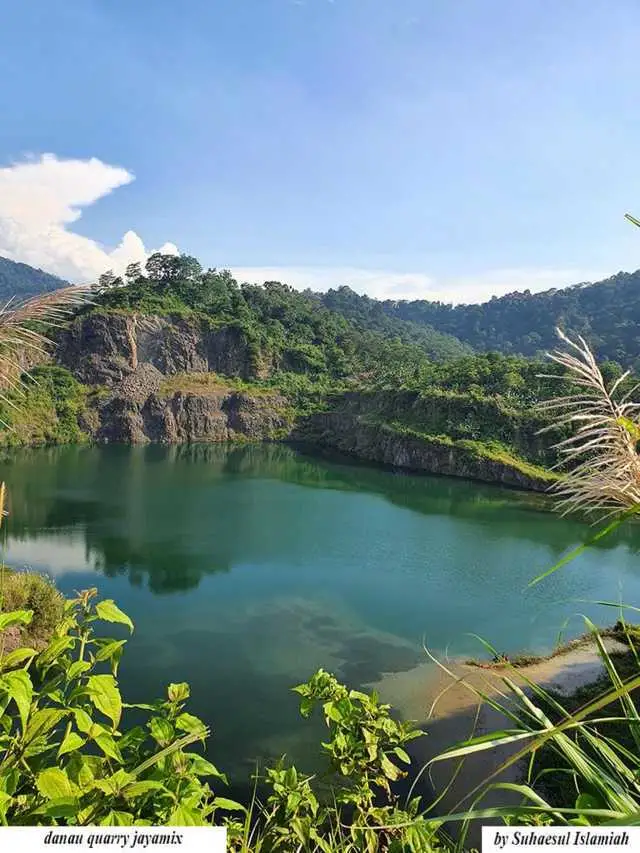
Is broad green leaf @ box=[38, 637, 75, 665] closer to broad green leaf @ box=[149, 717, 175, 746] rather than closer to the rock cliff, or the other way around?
broad green leaf @ box=[149, 717, 175, 746]

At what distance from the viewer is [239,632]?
11344 millimetres

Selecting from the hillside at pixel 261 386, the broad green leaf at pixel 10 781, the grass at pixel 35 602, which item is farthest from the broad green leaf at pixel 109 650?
the hillside at pixel 261 386

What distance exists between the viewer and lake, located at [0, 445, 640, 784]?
9.65 m

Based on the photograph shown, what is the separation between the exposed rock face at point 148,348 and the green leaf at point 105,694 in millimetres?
41456

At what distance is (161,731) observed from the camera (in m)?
1.52

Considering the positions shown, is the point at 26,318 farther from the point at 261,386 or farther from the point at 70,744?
the point at 261,386

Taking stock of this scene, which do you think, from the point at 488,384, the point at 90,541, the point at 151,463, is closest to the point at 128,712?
the point at 90,541

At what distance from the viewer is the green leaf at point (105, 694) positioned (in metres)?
1.25

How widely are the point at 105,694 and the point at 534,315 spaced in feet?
263

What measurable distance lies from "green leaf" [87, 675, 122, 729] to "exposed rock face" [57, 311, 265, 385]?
136ft

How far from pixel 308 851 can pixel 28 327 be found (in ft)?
5.33

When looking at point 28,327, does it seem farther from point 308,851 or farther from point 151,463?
point 151,463

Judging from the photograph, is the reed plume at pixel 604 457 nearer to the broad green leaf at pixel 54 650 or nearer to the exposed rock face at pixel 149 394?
the broad green leaf at pixel 54 650

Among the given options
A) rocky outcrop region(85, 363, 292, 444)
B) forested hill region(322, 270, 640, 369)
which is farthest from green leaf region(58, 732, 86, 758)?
forested hill region(322, 270, 640, 369)
